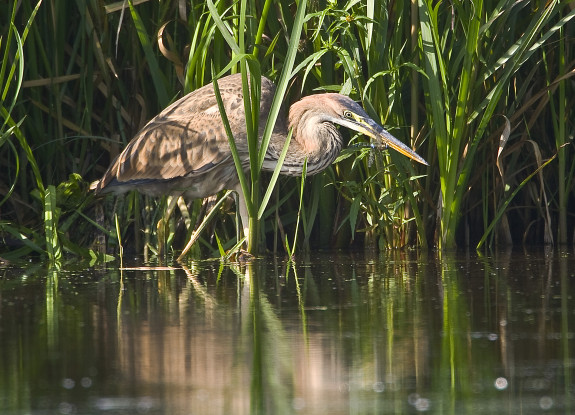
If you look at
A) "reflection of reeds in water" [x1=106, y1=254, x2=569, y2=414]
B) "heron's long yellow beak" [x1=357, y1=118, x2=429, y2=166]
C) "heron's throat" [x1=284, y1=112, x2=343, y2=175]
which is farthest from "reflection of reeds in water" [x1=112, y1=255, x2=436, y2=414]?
"heron's throat" [x1=284, y1=112, x2=343, y2=175]

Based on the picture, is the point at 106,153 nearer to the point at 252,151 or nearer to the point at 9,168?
the point at 9,168

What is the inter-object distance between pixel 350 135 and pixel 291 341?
331 centimetres

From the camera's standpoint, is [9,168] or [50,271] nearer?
[50,271]

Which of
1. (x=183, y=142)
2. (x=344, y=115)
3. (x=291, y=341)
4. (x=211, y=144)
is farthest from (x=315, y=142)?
(x=291, y=341)

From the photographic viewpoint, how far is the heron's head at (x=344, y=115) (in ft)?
17.7

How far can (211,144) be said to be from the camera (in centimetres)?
580

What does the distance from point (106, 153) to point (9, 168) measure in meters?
0.66

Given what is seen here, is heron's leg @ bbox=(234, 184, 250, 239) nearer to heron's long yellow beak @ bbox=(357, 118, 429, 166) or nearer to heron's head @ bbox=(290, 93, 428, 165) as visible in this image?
heron's head @ bbox=(290, 93, 428, 165)

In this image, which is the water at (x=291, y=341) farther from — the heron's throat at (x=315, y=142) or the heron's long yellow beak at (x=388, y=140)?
the heron's throat at (x=315, y=142)

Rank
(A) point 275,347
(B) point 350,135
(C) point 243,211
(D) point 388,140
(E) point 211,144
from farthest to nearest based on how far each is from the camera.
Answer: (B) point 350,135 → (E) point 211,144 → (C) point 243,211 → (D) point 388,140 → (A) point 275,347

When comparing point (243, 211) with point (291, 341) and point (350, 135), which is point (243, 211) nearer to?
point (350, 135)

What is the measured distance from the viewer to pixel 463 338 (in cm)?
312

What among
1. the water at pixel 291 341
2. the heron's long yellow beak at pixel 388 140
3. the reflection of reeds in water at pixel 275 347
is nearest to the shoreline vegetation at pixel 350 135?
the heron's long yellow beak at pixel 388 140

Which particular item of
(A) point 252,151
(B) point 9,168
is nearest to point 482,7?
(A) point 252,151
